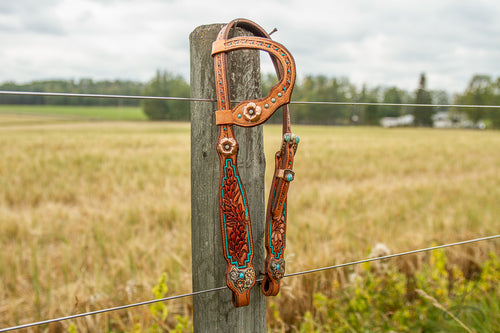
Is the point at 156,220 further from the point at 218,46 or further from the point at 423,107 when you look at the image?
the point at 218,46

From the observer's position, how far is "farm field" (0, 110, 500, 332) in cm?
254

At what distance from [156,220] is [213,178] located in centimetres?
331

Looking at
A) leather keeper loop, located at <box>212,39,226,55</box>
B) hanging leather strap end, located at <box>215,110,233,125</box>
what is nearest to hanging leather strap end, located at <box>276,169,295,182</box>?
hanging leather strap end, located at <box>215,110,233,125</box>

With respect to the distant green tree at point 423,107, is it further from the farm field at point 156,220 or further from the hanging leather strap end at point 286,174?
the hanging leather strap end at point 286,174

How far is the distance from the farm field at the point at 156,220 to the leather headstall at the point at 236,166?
0.34 meters

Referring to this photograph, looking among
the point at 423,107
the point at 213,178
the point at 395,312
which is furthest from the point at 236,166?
the point at 395,312

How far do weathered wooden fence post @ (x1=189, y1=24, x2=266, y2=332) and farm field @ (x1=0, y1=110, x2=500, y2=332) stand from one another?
0.28 m

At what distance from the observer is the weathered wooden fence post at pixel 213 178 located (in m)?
1.26

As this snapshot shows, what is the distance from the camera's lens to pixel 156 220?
439cm

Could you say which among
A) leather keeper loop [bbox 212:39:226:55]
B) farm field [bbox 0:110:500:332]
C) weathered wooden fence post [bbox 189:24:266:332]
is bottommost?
farm field [bbox 0:110:500:332]

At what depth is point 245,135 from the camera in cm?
128

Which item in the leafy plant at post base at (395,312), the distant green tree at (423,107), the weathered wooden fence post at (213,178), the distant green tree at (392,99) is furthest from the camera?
the distant green tree at (392,99)

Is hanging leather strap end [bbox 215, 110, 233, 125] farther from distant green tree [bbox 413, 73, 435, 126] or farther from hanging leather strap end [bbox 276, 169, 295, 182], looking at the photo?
distant green tree [bbox 413, 73, 435, 126]

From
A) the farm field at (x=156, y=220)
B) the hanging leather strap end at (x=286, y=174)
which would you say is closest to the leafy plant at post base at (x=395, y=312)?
the farm field at (x=156, y=220)
